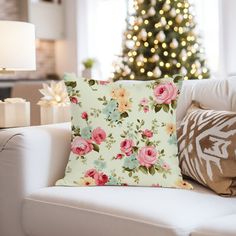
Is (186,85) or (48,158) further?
(186,85)

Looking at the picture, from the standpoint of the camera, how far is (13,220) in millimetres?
2137

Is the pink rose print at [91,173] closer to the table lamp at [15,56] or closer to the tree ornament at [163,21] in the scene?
the table lamp at [15,56]

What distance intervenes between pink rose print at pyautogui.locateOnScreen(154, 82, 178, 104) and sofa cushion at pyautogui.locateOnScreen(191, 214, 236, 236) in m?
0.69

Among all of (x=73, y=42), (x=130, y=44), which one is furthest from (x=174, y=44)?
(x=73, y=42)

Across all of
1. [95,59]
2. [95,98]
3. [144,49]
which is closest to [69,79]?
[95,98]

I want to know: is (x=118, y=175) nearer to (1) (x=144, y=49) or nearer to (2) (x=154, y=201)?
(2) (x=154, y=201)

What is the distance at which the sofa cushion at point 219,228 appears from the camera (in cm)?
149

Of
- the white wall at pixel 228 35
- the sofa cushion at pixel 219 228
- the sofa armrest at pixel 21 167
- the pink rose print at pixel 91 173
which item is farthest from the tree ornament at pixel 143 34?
the sofa cushion at pixel 219 228

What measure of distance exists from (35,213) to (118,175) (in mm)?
375

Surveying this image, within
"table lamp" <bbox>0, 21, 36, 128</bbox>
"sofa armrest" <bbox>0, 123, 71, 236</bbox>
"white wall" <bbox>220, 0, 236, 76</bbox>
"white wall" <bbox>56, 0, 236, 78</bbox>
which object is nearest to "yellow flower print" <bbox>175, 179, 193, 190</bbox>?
"sofa armrest" <bbox>0, 123, 71, 236</bbox>

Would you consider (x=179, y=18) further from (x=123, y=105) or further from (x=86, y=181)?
(x=86, y=181)

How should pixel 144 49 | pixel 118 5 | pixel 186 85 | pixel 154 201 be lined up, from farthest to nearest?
pixel 118 5 < pixel 144 49 < pixel 186 85 < pixel 154 201

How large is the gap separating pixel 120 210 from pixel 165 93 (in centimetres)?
63

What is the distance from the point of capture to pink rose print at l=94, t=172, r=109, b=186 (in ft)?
6.91
